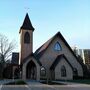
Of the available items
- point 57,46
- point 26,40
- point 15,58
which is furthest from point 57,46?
point 15,58

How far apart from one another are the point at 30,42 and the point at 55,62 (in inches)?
280

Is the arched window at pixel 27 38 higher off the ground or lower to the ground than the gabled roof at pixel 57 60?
higher

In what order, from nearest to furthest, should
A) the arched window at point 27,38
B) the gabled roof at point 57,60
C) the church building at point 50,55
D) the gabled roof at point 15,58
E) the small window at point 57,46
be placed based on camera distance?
the gabled roof at point 57,60 < the church building at point 50,55 < the arched window at point 27,38 < the small window at point 57,46 < the gabled roof at point 15,58

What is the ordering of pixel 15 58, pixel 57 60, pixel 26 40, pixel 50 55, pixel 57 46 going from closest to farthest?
pixel 57 60 → pixel 50 55 → pixel 26 40 → pixel 57 46 → pixel 15 58

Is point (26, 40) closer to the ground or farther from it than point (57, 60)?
farther from it

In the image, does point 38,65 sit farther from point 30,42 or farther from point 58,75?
point 30,42


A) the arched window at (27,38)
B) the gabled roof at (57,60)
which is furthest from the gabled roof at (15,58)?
the gabled roof at (57,60)

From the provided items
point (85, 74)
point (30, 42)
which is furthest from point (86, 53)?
point (30, 42)

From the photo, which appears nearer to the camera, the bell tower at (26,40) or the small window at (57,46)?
the bell tower at (26,40)

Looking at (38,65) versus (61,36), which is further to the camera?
(61,36)

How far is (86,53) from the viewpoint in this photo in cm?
8669

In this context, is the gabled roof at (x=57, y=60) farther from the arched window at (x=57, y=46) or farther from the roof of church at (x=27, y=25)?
the roof of church at (x=27, y=25)

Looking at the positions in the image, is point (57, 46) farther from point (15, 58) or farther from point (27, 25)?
point (15, 58)

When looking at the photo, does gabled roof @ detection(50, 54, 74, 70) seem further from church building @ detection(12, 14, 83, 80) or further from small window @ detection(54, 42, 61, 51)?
small window @ detection(54, 42, 61, 51)
